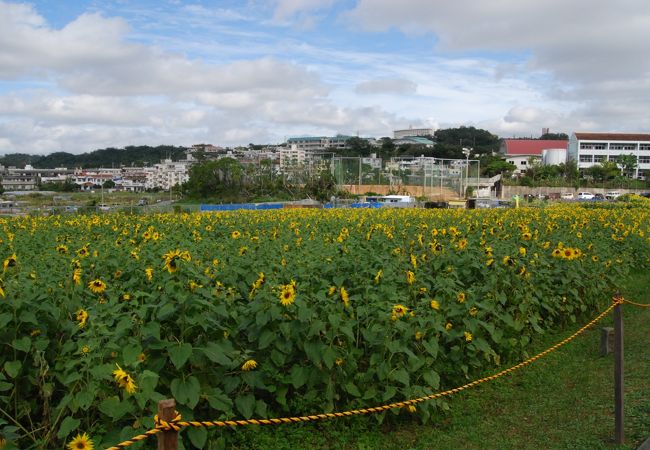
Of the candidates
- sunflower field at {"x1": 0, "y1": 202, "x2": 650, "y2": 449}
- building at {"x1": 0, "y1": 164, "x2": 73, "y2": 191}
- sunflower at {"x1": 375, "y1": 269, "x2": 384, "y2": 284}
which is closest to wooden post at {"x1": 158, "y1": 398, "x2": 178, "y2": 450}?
sunflower field at {"x1": 0, "y1": 202, "x2": 650, "y2": 449}

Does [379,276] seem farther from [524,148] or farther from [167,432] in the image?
[524,148]

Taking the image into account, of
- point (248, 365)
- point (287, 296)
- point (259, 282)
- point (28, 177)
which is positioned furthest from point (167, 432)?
point (28, 177)

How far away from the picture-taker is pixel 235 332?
12.6 ft

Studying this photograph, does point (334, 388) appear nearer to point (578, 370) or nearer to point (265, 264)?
point (265, 264)

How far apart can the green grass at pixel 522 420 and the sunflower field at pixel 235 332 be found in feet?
0.57

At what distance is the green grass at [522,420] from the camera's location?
4.11 m

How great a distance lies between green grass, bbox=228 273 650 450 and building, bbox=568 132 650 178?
92.9 meters

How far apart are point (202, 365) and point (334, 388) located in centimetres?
106

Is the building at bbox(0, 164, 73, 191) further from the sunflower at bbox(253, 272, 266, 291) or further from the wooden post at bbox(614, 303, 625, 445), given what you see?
the wooden post at bbox(614, 303, 625, 445)

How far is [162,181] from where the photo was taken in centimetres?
13300

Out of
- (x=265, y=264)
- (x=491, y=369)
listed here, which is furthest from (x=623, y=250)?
(x=265, y=264)

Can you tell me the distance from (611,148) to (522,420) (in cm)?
9770

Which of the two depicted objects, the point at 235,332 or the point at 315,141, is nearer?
the point at 235,332

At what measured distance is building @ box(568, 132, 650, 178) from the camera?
9138 cm
